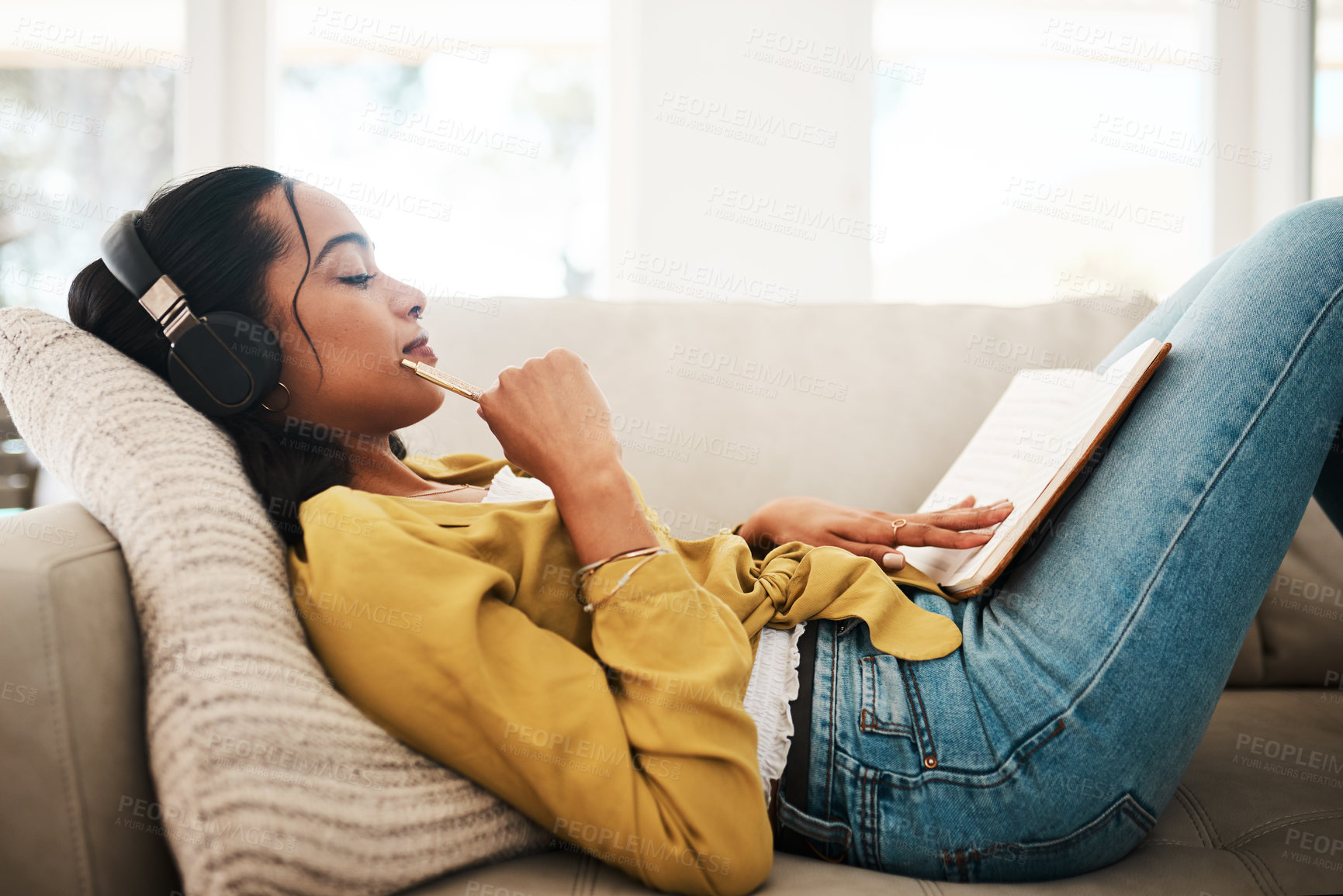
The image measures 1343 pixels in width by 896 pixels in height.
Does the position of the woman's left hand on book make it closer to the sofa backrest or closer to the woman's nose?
the woman's nose

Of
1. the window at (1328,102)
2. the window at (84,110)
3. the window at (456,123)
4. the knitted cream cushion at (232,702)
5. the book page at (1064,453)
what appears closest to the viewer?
the knitted cream cushion at (232,702)

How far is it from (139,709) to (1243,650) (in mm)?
1539

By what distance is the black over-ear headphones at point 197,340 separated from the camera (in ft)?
2.67

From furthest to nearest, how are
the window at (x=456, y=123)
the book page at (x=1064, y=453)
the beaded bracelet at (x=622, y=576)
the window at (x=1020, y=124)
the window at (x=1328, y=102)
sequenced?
1. the window at (x=1020, y=124)
2. the window at (x=456, y=123)
3. the window at (x=1328, y=102)
4. the book page at (x=1064, y=453)
5. the beaded bracelet at (x=622, y=576)

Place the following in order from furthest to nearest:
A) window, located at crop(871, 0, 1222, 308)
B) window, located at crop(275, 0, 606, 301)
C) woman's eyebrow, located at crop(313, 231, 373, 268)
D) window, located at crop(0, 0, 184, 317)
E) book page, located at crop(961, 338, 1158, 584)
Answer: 1. window, located at crop(871, 0, 1222, 308)
2. window, located at crop(275, 0, 606, 301)
3. window, located at crop(0, 0, 184, 317)
4. woman's eyebrow, located at crop(313, 231, 373, 268)
5. book page, located at crop(961, 338, 1158, 584)

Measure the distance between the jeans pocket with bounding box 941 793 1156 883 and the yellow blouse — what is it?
0.70 ft

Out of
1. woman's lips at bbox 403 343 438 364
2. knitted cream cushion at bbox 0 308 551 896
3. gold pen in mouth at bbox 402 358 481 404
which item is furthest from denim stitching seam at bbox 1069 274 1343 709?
woman's lips at bbox 403 343 438 364

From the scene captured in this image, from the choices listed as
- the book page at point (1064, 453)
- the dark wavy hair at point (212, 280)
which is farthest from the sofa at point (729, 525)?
the book page at point (1064, 453)

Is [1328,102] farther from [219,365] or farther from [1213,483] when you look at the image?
[219,365]

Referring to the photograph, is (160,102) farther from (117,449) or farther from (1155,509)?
(1155,509)

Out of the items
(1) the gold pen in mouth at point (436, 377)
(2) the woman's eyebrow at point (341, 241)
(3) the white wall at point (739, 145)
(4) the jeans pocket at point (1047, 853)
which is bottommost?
(4) the jeans pocket at point (1047, 853)

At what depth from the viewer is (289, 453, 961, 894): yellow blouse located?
0.65 meters

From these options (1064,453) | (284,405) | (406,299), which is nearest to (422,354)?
(406,299)

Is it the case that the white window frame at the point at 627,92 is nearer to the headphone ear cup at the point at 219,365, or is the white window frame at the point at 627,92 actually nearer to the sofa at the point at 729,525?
the sofa at the point at 729,525
